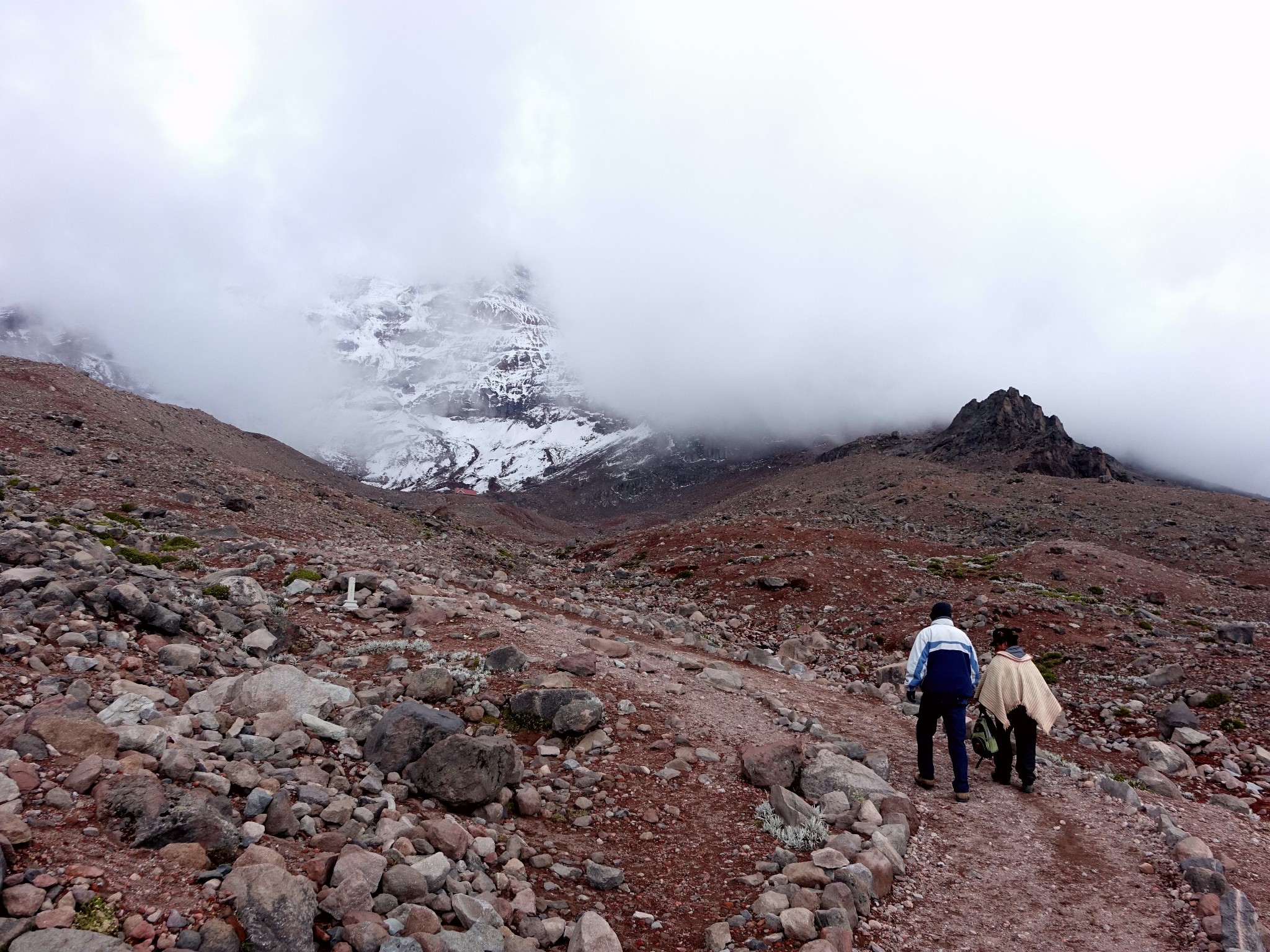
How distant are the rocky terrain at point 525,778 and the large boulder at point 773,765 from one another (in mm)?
31

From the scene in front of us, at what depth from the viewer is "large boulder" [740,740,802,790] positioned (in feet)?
24.8

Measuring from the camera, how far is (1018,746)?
339 inches

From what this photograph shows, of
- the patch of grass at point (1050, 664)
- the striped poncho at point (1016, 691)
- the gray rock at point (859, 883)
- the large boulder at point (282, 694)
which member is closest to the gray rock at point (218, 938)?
the large boulder at point (282, 694)

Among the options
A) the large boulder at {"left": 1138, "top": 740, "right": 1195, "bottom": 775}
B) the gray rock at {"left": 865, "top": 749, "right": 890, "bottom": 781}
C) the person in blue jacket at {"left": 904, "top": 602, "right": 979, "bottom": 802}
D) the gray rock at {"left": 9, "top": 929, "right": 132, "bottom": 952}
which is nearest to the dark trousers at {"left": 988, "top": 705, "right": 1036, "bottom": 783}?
the person in blue jacket at {"left": 904, "top": 602, "right": 979, "bottom": 802}

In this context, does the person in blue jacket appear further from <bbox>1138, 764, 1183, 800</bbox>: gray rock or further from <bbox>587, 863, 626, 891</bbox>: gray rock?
<bbox>587, 863, 626, 891</bbox>: gray rock

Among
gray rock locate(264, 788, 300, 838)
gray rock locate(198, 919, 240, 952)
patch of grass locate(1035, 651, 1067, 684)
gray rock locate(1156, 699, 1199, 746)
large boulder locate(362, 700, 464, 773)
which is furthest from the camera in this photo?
patch of grass locate(1035, 651, 1067, 684)

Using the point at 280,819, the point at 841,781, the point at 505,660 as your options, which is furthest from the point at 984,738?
the point at 280,819

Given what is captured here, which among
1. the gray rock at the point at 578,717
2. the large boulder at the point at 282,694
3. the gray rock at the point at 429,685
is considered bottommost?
the gray rock at the point at 578,717

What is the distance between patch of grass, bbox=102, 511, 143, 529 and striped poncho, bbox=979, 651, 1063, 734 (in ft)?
67.3

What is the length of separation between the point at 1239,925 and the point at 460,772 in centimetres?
663

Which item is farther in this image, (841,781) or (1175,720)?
(1175,720)

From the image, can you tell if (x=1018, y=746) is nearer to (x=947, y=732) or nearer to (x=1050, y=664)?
(x=947, y=732)

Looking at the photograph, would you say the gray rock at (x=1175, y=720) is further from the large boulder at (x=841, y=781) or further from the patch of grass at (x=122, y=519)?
the patch of grass at (x=122, y=519)

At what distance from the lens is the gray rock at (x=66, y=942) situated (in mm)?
2957
